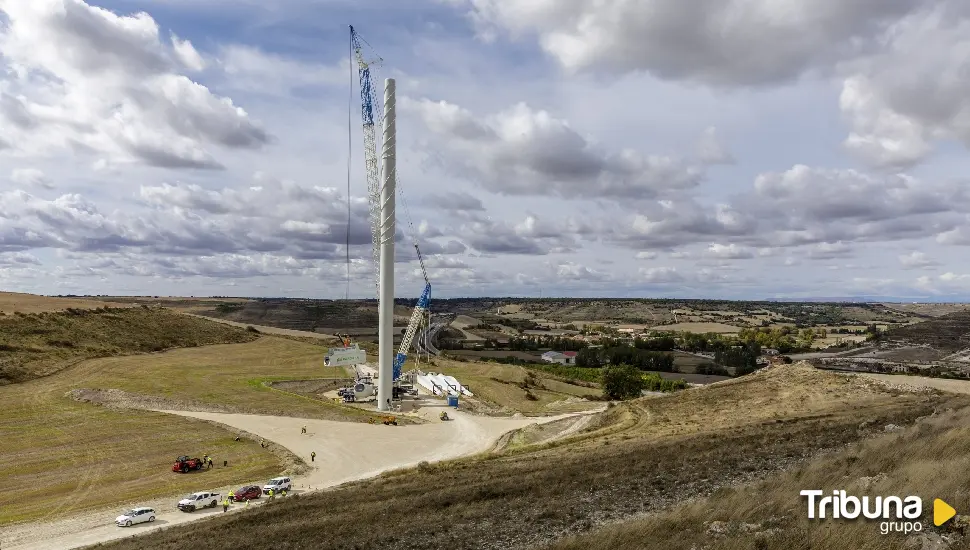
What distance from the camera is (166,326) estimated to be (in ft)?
428

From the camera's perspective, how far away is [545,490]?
24.3 metres

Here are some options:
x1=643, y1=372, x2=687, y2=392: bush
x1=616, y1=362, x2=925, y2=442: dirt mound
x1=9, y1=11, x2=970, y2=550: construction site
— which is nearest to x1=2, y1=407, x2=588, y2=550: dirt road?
x1=9, y1=11, x2=970, y2=550: construction site

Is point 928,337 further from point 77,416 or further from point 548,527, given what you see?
point 77,416

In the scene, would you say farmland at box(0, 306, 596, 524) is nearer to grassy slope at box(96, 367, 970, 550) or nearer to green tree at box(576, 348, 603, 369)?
grassy slope at box(96, 367, 970, 550)

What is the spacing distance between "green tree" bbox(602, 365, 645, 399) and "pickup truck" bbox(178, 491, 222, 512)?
68057mm

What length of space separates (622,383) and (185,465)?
66644 millimetres

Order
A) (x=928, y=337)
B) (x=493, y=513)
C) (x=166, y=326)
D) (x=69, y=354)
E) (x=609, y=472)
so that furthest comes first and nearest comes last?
(x=166, y=326)
(x=928, y=337)
(x=69, y=354)
(x=609, y=472)
(x=493, y=513)

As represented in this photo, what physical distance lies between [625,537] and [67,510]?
133 feet

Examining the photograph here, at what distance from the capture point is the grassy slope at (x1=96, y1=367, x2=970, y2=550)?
19781 millimetres

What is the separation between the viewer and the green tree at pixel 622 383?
94375mm

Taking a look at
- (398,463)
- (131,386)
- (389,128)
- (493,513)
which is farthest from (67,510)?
(389,128)

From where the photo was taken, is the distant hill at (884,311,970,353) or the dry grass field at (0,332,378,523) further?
the distant hill at (884,311,970,353)

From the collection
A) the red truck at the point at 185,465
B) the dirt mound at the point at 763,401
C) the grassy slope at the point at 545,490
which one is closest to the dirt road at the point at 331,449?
the red truck at the point at 185,465

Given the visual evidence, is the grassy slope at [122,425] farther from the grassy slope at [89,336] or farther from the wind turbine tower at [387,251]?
the wind turbine tower at [387,251]
